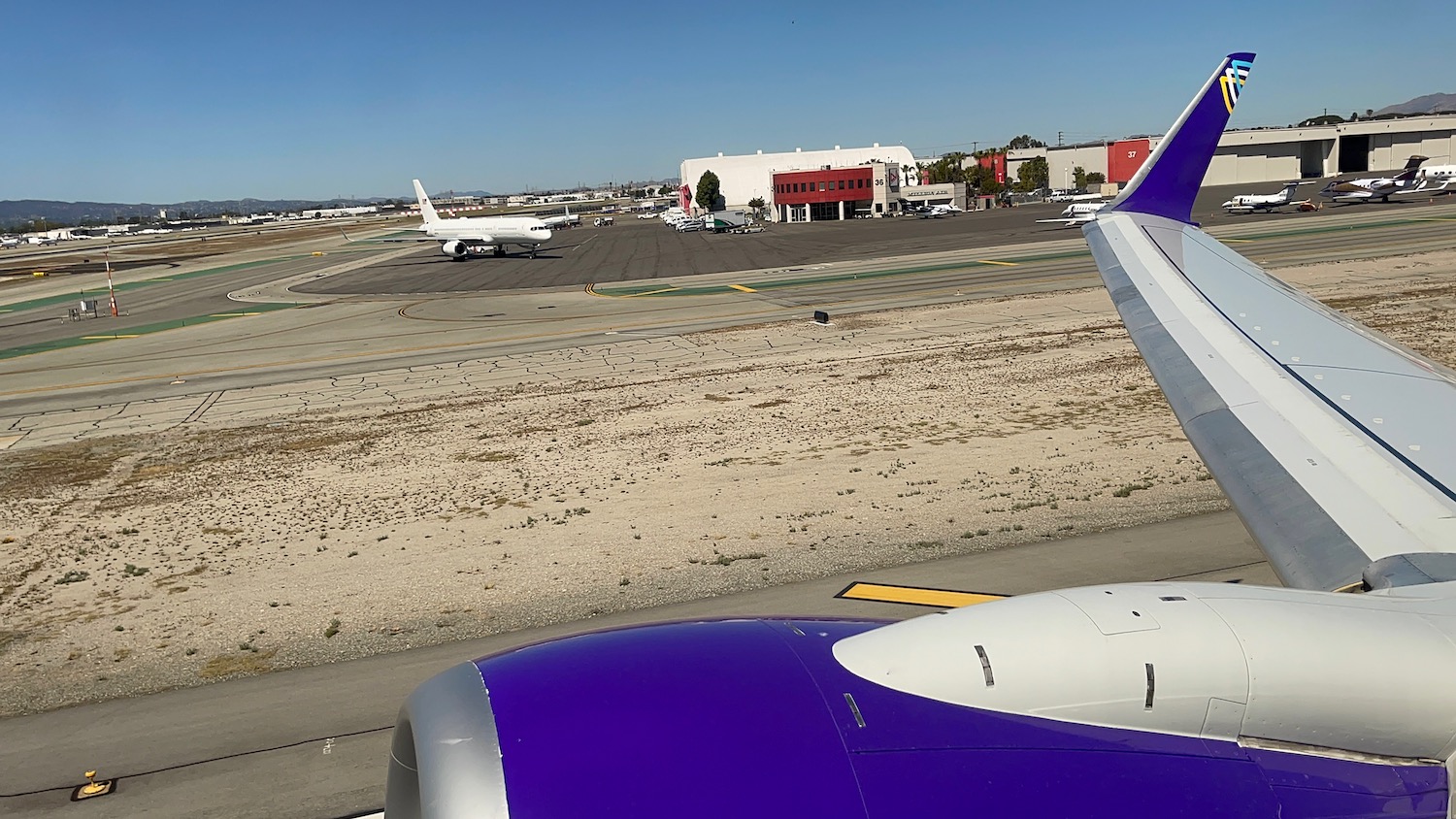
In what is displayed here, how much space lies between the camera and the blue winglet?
9.34m

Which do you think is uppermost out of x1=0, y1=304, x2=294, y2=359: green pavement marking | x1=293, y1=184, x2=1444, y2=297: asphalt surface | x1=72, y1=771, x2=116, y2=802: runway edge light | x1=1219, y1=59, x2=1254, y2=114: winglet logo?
x1=1219, y1=59, x2=1254, y2=114: winglet logo

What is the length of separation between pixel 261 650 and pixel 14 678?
2.71 meters

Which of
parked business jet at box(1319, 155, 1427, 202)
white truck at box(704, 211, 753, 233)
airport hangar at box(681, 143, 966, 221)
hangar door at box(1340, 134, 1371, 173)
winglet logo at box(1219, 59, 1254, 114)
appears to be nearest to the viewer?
winglet logo at box(1219, 59, 1254, 114)

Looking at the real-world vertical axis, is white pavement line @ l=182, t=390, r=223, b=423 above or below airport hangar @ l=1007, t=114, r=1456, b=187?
below

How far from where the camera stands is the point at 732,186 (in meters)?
182

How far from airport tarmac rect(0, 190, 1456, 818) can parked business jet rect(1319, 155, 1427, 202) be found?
8673 mm

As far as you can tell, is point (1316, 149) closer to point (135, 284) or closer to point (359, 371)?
point (135, 284)

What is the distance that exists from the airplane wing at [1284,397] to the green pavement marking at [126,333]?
149 ft

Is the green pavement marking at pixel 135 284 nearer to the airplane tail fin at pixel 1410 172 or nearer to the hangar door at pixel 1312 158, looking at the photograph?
the airplane tail fin at pixel 1410 172

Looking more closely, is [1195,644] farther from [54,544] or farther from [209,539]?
[54,544]

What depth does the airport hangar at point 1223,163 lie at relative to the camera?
13350cm

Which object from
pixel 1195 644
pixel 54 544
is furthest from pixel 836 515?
pixel 54 544

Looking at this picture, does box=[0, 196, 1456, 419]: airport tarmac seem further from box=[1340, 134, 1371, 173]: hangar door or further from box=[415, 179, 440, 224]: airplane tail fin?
box=[1340, 134, 1371, 173]: hangar door

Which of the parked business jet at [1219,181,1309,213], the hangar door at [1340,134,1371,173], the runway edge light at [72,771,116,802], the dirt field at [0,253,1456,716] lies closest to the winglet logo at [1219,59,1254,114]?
the dirt field at [0,253,1456,716]
